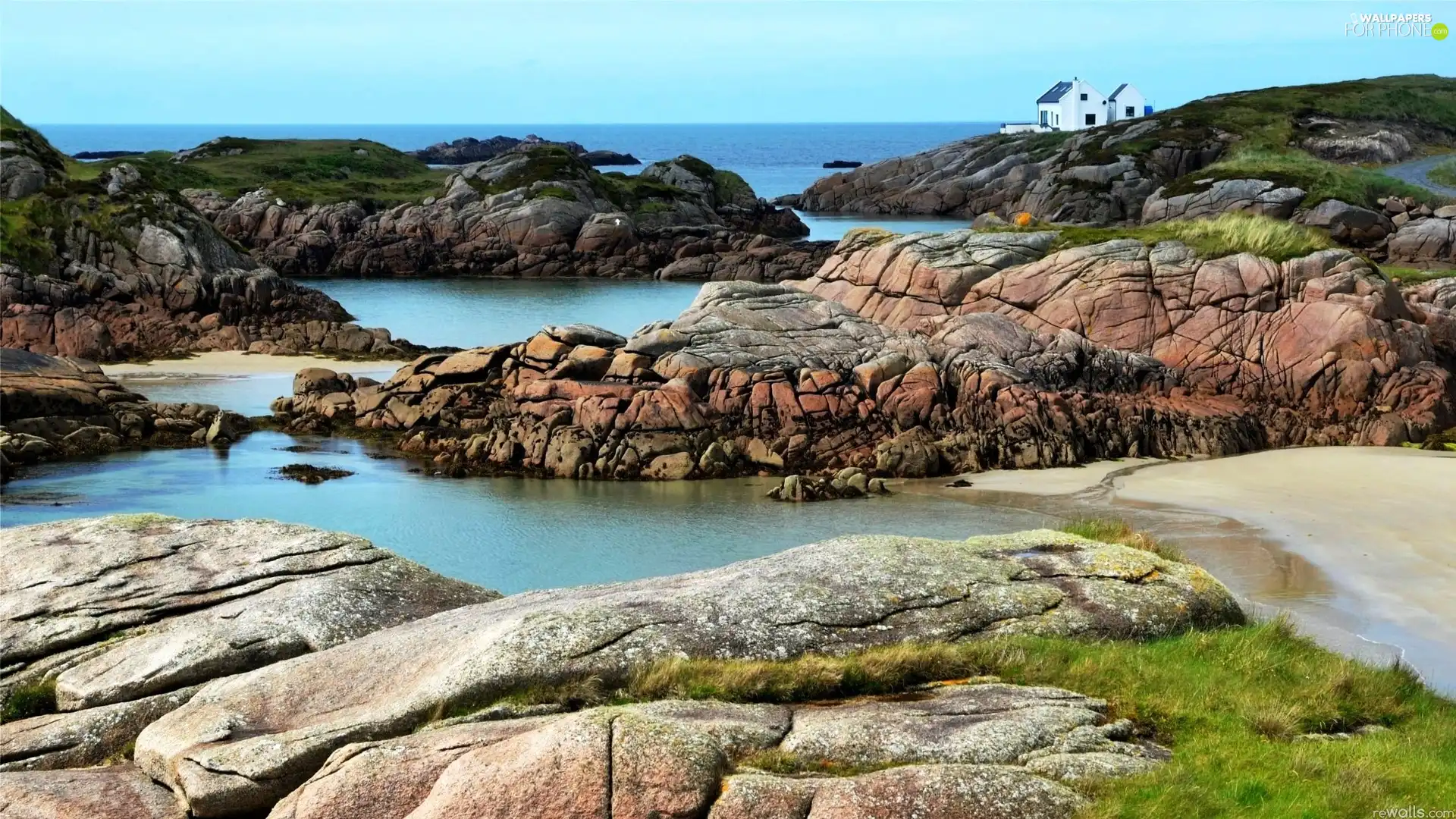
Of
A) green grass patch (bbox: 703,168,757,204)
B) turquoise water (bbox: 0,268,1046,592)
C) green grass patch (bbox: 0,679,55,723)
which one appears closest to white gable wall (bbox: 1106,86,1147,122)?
green grass patch (bbox: 703,168,757,204)

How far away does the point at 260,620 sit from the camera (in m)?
16.9

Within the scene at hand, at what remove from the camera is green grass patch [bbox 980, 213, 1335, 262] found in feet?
149

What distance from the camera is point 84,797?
12883mm

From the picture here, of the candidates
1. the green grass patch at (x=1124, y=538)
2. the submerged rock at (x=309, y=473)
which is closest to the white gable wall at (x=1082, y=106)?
the submerged rock at (x=309, y=473)

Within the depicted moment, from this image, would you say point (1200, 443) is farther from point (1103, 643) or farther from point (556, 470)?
point (1103, 643)

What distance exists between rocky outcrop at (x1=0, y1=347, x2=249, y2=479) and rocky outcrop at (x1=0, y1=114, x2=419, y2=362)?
42.2 feet

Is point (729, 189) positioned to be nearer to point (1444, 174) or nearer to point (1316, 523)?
point (1444, 174)

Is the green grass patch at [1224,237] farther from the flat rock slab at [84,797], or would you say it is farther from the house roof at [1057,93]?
the house roof at [1057,93]

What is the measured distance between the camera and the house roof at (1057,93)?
16362 cm

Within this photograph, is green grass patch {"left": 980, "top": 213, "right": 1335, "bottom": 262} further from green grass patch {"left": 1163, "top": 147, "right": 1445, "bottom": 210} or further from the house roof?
the house roof

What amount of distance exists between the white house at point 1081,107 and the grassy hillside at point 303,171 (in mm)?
69311

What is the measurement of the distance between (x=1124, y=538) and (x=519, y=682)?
10.2m

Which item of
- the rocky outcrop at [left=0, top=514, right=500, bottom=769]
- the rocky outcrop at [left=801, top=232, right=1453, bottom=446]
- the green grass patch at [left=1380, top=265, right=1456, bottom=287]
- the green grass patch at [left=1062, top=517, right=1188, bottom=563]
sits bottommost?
the rocky outcrop at [left=0, top=514, right=500, bottom=769]

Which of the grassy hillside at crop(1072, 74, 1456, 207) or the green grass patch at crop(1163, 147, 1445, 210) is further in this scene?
the grassy hillside at crop(1072, 74, 1456, 207)
